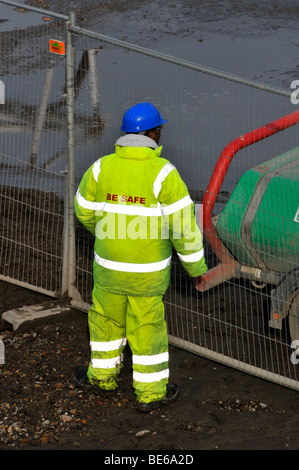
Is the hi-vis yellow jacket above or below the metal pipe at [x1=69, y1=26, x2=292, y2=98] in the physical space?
below

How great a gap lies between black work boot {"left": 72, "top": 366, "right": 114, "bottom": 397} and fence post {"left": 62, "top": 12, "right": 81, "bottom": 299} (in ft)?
3.24

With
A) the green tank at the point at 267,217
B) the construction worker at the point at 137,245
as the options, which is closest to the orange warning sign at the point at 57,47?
the construction worker at the point at 137,245

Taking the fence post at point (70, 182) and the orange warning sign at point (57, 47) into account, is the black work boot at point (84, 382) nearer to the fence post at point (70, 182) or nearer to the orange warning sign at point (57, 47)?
the fence post at point (70, 182)

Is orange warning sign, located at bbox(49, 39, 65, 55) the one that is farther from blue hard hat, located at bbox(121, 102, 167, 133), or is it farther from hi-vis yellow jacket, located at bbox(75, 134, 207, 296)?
hi-vis yellow jacket, located at bbox(75, 134, 207, 296)

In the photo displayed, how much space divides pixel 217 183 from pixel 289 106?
13.5 ft

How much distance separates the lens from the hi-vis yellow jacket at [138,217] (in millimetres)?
4734

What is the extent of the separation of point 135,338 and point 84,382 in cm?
57

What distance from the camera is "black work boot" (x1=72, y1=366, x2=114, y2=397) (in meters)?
5.26

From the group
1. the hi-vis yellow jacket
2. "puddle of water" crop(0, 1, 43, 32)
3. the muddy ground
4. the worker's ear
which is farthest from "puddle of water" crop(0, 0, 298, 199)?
Result: the muddy ground

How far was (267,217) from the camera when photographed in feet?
17.7

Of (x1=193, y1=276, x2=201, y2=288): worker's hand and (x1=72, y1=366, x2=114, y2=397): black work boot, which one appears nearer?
(x1=72, y1=366, x2=114, y2=397): black work boot

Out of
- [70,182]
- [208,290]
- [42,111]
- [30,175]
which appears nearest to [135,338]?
[70,182]
